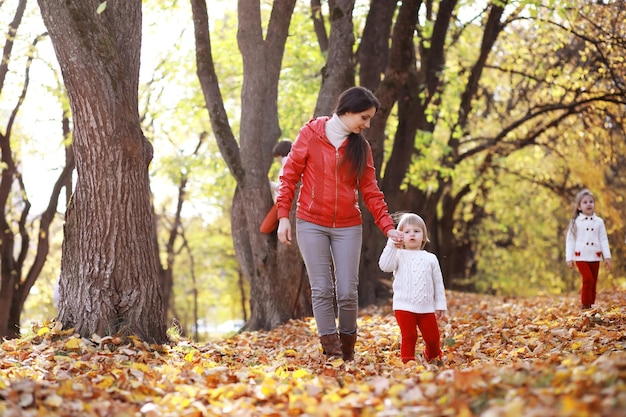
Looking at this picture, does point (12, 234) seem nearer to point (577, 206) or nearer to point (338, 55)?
point (338, 55)

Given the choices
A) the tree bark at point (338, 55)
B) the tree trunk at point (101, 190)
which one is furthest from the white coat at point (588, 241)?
the tree trunk at point (101, 190)

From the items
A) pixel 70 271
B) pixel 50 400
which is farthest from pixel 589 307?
pixel 50 400

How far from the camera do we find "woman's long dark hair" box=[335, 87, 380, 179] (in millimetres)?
6453

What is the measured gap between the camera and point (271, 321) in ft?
36.1

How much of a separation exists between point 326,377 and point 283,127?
13.1 m

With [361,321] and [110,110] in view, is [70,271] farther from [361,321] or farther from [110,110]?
[361,321]

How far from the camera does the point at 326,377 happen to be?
536cm

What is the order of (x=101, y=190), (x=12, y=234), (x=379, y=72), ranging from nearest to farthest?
(x=101, y=190)
(x=379, y=72)
(x=12, y=234)

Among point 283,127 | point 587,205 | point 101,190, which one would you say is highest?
point 283,127

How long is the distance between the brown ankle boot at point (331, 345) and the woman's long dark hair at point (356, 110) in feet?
4.68

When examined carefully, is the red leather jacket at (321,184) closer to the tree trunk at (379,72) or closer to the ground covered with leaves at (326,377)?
the ground covered with leaves at (326,377)

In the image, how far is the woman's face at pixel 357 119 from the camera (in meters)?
6.48

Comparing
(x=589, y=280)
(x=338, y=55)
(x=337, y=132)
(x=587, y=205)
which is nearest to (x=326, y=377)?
(x=337, y=132)

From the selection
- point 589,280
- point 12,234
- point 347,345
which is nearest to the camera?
point 347,345
